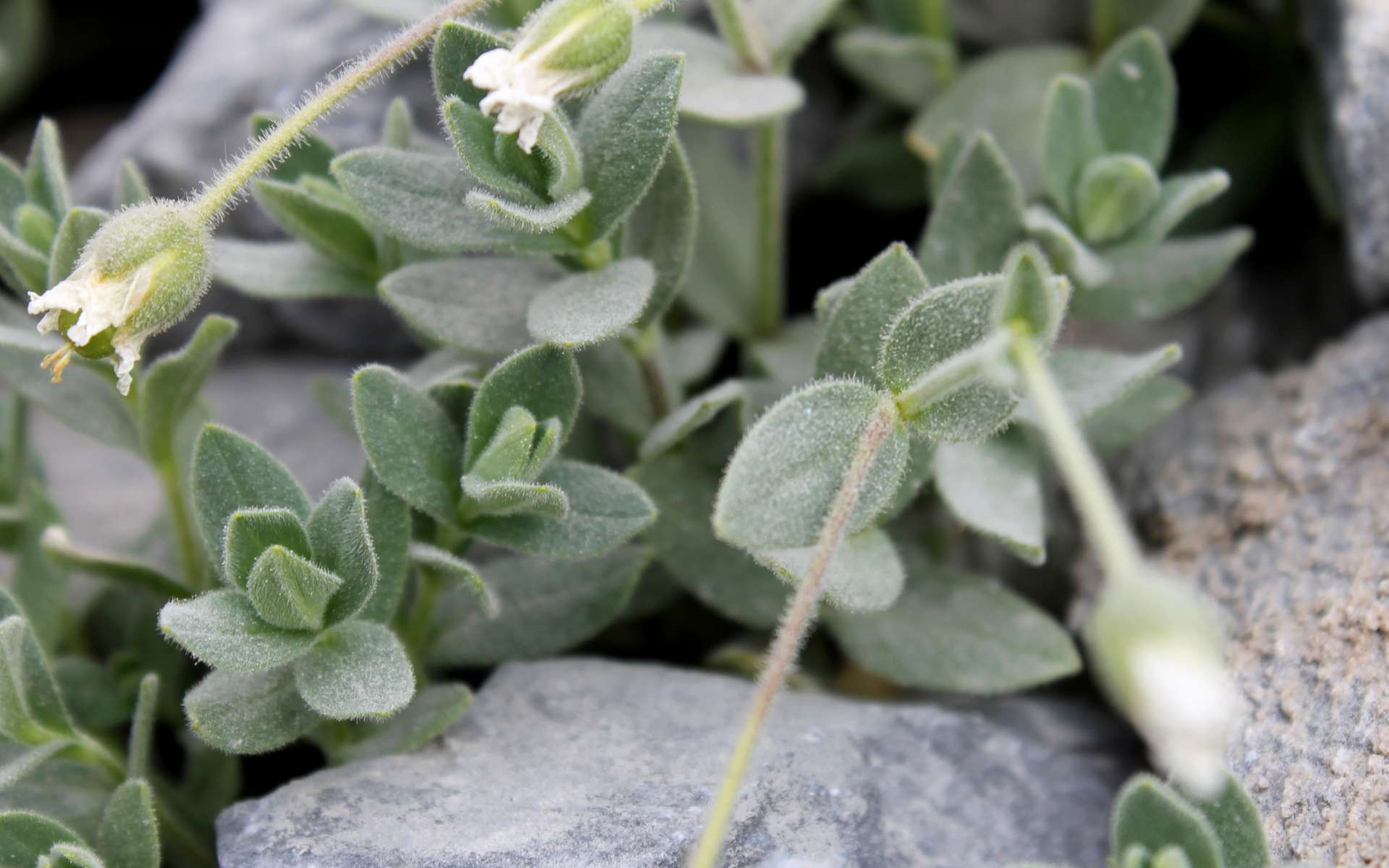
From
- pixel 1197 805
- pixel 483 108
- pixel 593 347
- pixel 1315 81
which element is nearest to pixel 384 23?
pixel 593 347

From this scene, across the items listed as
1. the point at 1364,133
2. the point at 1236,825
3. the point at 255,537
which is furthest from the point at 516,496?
the point at 1364,133

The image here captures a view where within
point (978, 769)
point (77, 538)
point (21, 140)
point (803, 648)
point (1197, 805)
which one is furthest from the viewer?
point (21, 140)

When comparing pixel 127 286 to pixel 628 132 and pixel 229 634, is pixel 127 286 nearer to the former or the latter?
pixel 229 634

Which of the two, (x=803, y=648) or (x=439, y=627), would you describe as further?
(x=803, y=648)

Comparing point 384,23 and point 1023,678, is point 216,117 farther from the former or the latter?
point 1023,678

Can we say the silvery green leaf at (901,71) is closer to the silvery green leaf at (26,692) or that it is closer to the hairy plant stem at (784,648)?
the hairy plant stem at (784,648)
